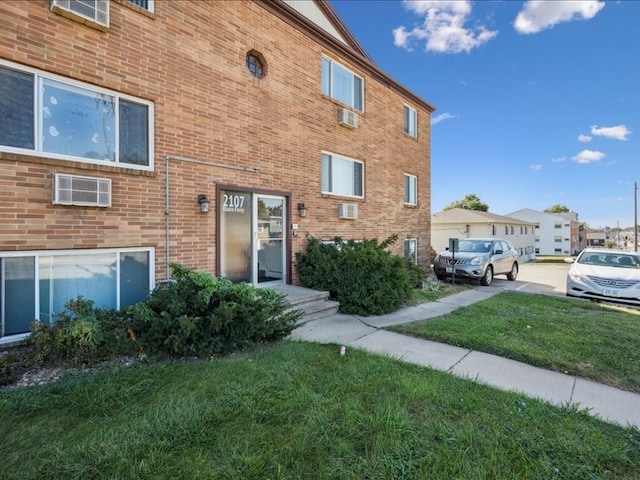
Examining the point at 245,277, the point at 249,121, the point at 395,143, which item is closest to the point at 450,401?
the point at 245,277

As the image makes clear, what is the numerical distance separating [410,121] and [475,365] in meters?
11.1

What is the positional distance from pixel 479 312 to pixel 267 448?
615cm

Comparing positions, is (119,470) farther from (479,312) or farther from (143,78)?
(479,312)

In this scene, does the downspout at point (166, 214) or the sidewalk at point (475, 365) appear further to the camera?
the downspout at point (166, 214)

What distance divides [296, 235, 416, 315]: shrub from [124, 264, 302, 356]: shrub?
8.02ft

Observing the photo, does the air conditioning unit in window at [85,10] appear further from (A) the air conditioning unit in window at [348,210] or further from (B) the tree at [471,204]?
(B) the tree at [471,204]

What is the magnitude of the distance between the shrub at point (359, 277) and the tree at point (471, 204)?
4977 cm

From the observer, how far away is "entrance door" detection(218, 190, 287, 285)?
6.79 meters

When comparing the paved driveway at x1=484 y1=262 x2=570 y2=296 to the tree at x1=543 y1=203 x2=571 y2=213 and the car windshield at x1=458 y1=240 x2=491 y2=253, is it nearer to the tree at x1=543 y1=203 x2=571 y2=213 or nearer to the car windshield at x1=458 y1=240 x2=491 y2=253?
the car windshield at x1=458 y1=240 x2=491 y2=253

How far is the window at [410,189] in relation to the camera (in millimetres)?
12750

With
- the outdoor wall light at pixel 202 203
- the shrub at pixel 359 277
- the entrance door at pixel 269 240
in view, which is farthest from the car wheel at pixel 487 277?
the outdoor wall light at pixel 202 203

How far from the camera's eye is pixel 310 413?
9.32ft

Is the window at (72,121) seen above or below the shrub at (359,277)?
above

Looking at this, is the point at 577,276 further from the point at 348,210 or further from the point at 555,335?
the point at 348,210
